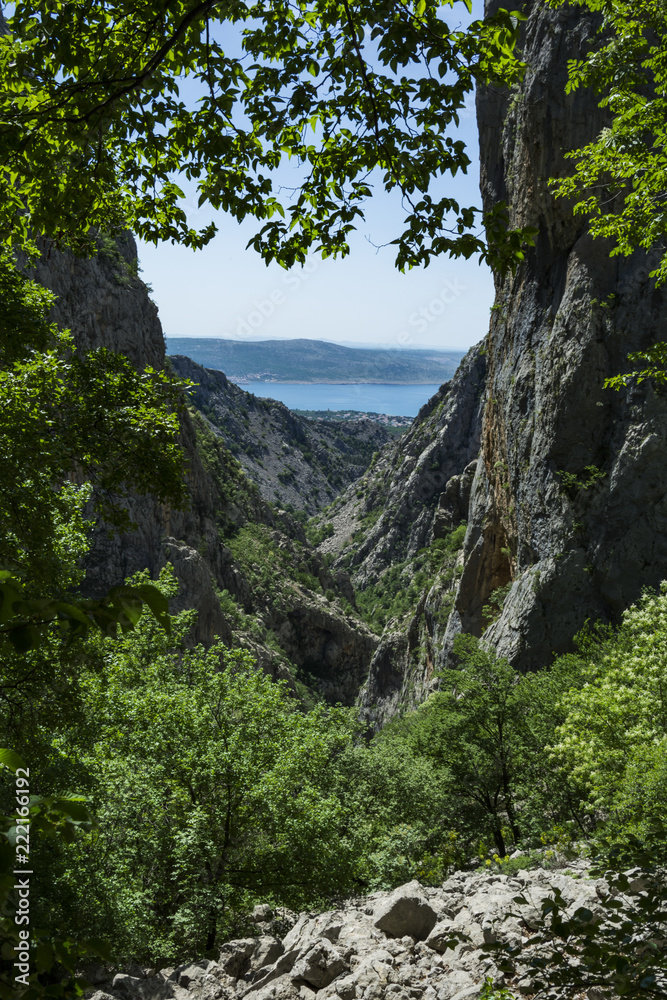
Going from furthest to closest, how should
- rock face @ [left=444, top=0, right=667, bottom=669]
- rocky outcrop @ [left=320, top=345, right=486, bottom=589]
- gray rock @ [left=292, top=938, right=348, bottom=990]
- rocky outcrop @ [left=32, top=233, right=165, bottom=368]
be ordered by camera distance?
rocky outcrop @ [left=320, top=345, right=486, bottom=589] < rocky outcrop @ [left=32, top=233, right=165, bottom=368] < rock face @ [left=444, top=0, right=667, bottom=669] < gray rock @ [left=292, top=938, right=348, bottom=990]

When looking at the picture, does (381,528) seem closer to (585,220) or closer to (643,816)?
(585,220)

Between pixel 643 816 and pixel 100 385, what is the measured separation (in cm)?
943

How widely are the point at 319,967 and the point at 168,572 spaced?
44.3 ft

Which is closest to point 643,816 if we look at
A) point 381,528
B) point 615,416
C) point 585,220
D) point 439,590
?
point 615,416

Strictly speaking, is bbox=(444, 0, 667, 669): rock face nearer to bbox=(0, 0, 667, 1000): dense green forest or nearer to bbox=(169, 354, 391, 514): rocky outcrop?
bbox=(0, 0, 667, 1000): dense green forest

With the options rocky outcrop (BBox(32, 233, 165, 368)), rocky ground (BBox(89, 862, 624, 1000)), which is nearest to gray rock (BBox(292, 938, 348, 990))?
rocky ground (BBox(89, 862, 624, 1000))

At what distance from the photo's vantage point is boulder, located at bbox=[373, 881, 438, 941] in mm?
7797

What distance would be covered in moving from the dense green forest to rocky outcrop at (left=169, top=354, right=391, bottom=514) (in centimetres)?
11745

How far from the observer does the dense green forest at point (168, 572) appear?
4.11 m

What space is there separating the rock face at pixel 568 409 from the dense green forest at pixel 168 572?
9.70 metres

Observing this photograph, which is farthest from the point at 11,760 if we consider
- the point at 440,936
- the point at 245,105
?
the point at 440,936

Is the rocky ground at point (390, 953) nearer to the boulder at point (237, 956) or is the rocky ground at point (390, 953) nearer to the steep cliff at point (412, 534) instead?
the boulder at point (237, 956)

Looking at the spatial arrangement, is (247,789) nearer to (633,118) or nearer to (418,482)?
(633,118)

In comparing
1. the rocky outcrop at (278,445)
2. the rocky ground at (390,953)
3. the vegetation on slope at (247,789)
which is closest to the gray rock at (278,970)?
the rocky ground at (390,953)
